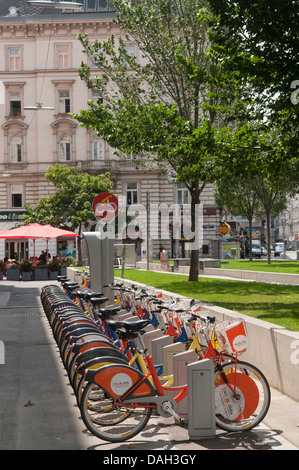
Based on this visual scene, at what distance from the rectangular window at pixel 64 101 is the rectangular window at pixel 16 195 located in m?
6.93

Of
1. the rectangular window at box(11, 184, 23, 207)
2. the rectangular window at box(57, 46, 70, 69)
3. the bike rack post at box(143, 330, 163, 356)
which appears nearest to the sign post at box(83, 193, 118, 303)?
the bike rack post at box(143, 330, 163, 356)

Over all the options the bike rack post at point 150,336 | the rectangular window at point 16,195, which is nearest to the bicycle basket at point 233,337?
the bike rack post at point 150,336

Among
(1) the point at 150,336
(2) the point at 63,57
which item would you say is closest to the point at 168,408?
(1) the point at 150,336

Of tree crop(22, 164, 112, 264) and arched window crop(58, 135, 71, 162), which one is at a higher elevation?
arched window crop(58, 135, 71, 162)

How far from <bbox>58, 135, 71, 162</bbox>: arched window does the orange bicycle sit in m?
45.7

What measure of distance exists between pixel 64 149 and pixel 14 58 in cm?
816

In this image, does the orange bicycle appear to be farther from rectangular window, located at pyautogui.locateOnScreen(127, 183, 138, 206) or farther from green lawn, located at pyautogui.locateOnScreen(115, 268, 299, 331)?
rectangular window, located at pyautogui.locateOnScreen(127, 183, 138, 206)

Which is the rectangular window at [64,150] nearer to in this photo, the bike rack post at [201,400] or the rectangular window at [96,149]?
the rectangular window at [96,149]

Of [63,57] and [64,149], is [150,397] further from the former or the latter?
[63,57]

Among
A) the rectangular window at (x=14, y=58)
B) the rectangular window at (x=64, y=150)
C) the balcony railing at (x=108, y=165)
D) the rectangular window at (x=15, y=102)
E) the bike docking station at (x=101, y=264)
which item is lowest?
→ the bike docking station at (x=101, y=264)

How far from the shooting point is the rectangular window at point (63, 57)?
50.5 metres

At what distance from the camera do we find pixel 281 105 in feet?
34.2

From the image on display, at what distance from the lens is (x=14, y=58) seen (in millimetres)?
50688

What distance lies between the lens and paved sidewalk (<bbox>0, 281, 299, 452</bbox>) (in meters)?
5.20
